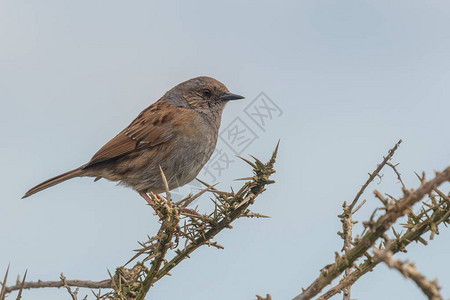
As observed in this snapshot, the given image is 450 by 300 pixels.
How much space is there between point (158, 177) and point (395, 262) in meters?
4.92

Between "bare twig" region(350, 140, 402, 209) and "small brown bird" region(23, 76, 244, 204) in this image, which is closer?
"bare twig" region(350, 140, 402, 209)

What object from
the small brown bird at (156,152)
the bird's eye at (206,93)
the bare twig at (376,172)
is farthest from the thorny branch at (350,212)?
the bird's eye at (206,93)

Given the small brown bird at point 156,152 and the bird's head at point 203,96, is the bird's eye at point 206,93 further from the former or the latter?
the small brown bird at point 156,152

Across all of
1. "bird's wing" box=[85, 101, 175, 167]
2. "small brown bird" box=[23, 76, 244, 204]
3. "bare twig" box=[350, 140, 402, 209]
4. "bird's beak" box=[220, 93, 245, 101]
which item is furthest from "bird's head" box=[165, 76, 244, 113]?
"bare twig" box=[350, 140, 402, 209]

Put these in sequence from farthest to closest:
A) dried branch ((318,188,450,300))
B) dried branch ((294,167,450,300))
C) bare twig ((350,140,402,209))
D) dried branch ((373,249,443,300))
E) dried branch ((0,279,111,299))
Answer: dried branch ((0,279,111,299)) → bare twig ((350,140,402,209)) → dried branch ((318,188,450,300)) → dried branch ((294,167,450,300)) → dried branch ((373,249,443,300))

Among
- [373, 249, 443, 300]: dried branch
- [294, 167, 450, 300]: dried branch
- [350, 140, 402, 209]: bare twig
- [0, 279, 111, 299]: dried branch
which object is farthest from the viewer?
[0, 279, 111, 299]: dried branch

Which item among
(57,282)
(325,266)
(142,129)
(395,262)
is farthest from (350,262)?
(142,129)

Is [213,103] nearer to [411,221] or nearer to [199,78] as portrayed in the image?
[199,78]

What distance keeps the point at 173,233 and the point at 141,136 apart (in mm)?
4330

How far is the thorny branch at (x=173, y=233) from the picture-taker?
198cm

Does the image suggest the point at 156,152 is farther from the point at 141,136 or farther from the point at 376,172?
the point at 376,172

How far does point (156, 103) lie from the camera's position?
721 centimetres

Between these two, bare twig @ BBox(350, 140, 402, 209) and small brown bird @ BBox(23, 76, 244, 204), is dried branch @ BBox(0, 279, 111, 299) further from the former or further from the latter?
small brown bird @ BBox(23, 76, 244, 204)

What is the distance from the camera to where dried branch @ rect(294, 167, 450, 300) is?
4.05 ft
